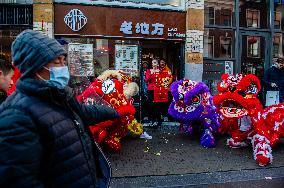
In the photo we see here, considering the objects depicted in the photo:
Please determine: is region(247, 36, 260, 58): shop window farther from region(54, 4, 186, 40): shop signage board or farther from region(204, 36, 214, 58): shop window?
region(54, 4, 186, 40): shop signage board

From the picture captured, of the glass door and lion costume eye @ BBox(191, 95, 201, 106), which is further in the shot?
the glass door

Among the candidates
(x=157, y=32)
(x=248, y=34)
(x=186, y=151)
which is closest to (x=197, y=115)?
(x=186, y=151)

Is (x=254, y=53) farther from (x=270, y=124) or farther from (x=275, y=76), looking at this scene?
(x=270, y=124)

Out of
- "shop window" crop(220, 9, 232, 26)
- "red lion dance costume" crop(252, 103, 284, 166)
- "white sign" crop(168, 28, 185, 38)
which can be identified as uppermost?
"shop window" crop(220, 9, 232, 26)

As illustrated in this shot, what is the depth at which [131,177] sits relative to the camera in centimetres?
610

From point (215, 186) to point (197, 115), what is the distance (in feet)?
8.90

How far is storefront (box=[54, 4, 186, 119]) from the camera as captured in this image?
994 centimetres

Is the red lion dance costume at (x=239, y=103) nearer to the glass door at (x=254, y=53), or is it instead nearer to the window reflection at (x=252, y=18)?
the glass door at (x=254, y=53)

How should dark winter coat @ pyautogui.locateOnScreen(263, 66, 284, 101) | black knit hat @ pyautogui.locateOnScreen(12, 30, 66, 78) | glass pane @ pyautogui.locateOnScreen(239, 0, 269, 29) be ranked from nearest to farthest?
1. black knit hat @ pyautogui.locateOnScreen(12, 30, 66, 78)
2. dark winter coat @ pyautogui.locateOnScreen(263, 66, 284, 101)
3. glass pane @ pyautogui.locateOnScreen(239, 0, 269, 29)

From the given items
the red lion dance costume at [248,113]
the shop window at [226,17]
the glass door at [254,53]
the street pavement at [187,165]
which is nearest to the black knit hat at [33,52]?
the street pavement at [187,165]

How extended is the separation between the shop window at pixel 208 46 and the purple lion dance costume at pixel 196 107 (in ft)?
11.0

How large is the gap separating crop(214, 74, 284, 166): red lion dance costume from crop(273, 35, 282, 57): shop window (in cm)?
507

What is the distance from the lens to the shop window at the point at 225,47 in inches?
460

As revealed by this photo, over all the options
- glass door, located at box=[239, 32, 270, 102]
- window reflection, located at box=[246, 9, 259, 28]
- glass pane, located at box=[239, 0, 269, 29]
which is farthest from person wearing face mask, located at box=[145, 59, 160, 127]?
window reflection, located at box=[246, 9, 259, 28]
